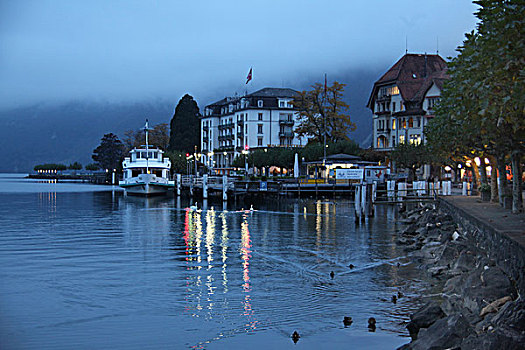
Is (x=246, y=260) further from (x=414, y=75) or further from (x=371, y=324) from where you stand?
(x=414, y=75)

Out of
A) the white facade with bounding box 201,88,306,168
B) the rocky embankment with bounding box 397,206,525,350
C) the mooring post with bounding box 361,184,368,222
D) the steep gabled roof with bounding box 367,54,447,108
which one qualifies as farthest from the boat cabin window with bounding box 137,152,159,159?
the rocky embankment with bounding box 397,206,525,350

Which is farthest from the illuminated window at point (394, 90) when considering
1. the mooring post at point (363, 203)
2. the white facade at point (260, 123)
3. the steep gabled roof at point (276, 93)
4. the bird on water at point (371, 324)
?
the bird on water at point (371, 324)

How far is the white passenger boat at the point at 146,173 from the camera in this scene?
256 feet

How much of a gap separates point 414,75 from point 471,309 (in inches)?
3362

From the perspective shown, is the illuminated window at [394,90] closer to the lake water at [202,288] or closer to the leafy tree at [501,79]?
the lake water at [202,288]

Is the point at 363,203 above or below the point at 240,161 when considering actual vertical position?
below

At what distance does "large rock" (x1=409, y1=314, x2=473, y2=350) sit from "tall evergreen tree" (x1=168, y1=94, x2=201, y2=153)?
116 m

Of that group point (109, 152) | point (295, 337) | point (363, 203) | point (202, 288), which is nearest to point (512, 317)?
point (295, 337)

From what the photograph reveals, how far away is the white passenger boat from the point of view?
78.0m

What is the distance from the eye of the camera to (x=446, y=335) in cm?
1115

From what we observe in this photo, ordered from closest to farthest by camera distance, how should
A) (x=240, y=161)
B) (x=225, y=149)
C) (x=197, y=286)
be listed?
(x=197, y=286)
(x=240, y=161)
(x=225, y=149)

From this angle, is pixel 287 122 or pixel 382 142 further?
pixel 287 122

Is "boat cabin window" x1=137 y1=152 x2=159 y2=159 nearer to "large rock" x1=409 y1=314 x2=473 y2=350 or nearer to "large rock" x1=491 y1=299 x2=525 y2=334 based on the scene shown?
"large rock" x1=409 y1=314 x2=473 y2=350

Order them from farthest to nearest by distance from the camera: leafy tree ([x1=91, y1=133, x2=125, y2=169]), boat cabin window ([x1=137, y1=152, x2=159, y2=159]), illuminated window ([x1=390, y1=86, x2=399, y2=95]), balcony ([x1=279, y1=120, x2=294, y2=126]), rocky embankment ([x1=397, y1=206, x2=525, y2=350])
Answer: leafy tree ([x1=91, y1=133, x2=125, y2=169]) < balcony ([x1=279, y1=120, x2=294, y2=126]) < illuminated window ([x1=390, y1=86, x2=399, y2=95]) < boat cabin window ([x1=137, y1=152, x2=159, y2=159]) < rocky embankment ([x1=397, y1=206, x2=525, y2=350])
